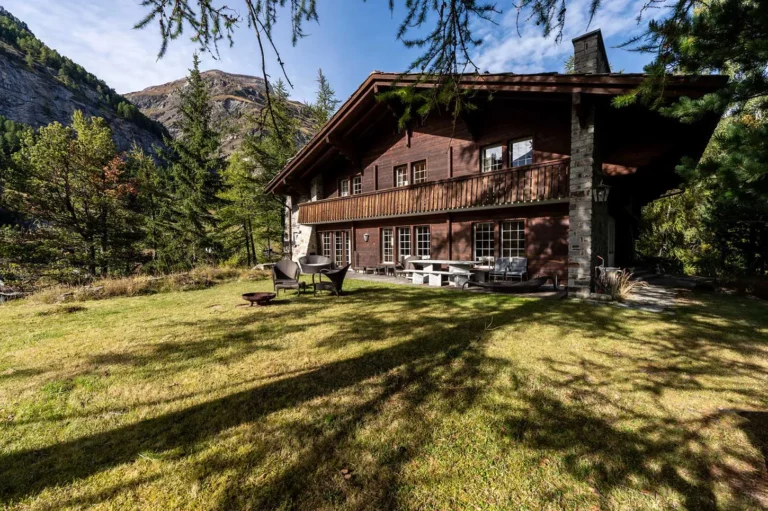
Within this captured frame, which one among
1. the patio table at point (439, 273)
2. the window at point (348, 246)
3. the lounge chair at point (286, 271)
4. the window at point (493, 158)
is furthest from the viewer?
the window at point (348, 246)

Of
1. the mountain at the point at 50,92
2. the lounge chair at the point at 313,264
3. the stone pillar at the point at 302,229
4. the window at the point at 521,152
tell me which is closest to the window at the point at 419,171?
the window at the point at 521,152

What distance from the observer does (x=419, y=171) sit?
13312 mm

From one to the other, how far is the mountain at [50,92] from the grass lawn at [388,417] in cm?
8529

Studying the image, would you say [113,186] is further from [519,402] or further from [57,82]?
[57,82]

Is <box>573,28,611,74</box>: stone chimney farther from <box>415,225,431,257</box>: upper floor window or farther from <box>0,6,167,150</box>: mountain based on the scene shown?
<box>0,6,167,150</box>: mountain

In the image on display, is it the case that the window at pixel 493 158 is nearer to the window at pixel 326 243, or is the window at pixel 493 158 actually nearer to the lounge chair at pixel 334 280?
the lounge chair at pixel 334 280

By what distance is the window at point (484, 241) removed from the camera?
11.3 metres

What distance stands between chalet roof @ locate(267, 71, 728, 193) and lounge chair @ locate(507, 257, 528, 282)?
5.15 meters

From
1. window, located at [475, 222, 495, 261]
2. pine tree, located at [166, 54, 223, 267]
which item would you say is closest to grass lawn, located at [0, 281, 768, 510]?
window, located at [475, 222, 495, 261]

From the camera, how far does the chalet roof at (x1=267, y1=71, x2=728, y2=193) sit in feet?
19.7

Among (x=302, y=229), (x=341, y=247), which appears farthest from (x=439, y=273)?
(x=302, y=229)

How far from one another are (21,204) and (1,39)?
382 feet

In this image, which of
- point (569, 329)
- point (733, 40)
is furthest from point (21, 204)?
point (733, 40)

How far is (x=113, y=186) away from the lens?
1858 centimetres
